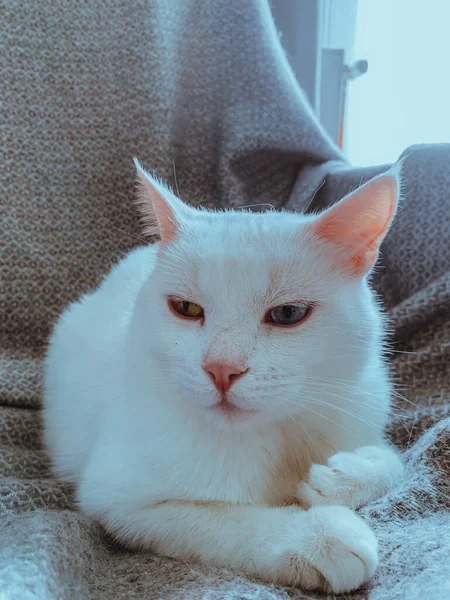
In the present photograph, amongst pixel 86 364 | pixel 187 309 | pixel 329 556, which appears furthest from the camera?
pixel 86 364

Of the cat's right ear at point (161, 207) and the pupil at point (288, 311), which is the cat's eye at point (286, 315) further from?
the cat's right ear at point (161, 207)

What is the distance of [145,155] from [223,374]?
83cm

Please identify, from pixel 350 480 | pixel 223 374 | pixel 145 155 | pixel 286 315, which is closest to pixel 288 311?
pixel 286 315

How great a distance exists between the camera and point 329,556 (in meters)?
0.55

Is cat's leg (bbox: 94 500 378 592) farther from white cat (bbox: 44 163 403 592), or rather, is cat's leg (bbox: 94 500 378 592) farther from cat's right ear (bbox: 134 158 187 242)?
cat's right ear (bbox: 134 158 187 242)

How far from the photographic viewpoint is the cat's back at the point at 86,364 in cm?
88

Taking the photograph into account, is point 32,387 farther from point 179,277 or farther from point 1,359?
point 179,277

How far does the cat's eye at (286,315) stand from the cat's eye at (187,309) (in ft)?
0.27

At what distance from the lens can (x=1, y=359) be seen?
113 cm

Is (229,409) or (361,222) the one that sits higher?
(361,222)

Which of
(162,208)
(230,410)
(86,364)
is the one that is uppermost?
(162,208)

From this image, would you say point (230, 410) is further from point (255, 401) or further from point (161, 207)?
point (161, 207)

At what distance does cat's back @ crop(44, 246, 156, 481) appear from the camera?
875 millimetres

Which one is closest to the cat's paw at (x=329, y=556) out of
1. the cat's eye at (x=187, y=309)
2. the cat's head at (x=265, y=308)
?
the cat's head at (x=265, y=308)
